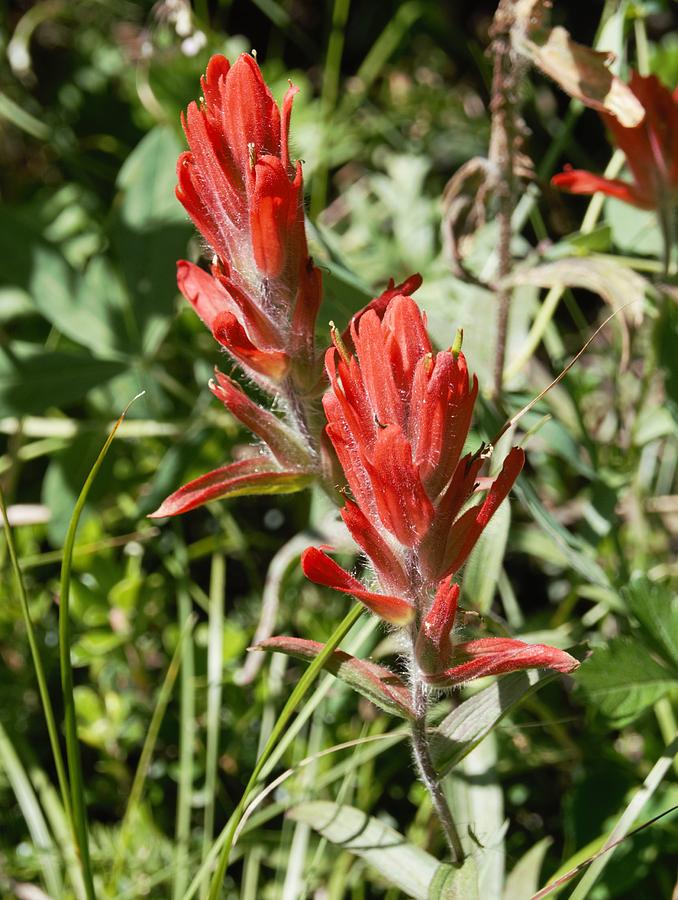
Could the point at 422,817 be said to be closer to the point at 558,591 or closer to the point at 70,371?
the point at 558,591

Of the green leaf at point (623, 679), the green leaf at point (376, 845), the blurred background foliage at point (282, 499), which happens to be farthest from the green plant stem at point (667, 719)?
the green leaf at point (376, 845)

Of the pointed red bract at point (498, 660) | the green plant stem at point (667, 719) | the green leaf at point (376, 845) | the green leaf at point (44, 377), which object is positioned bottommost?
the green plant stem at point (667, 719)

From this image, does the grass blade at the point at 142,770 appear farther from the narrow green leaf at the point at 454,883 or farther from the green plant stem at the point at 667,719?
the green plant stem at the point at 667,719

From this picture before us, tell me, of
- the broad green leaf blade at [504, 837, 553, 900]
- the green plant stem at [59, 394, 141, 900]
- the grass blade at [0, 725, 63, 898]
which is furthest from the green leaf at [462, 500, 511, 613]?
the grass blade at [0, 725, 63, 898]

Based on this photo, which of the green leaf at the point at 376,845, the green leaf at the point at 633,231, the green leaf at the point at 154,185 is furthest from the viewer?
the green leaf at the point at 154,185

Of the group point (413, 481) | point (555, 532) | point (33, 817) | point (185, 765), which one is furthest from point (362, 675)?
point (33, 817)

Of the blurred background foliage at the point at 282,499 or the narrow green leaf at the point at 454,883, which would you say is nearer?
the narrow green leaf at the point at 454,883
